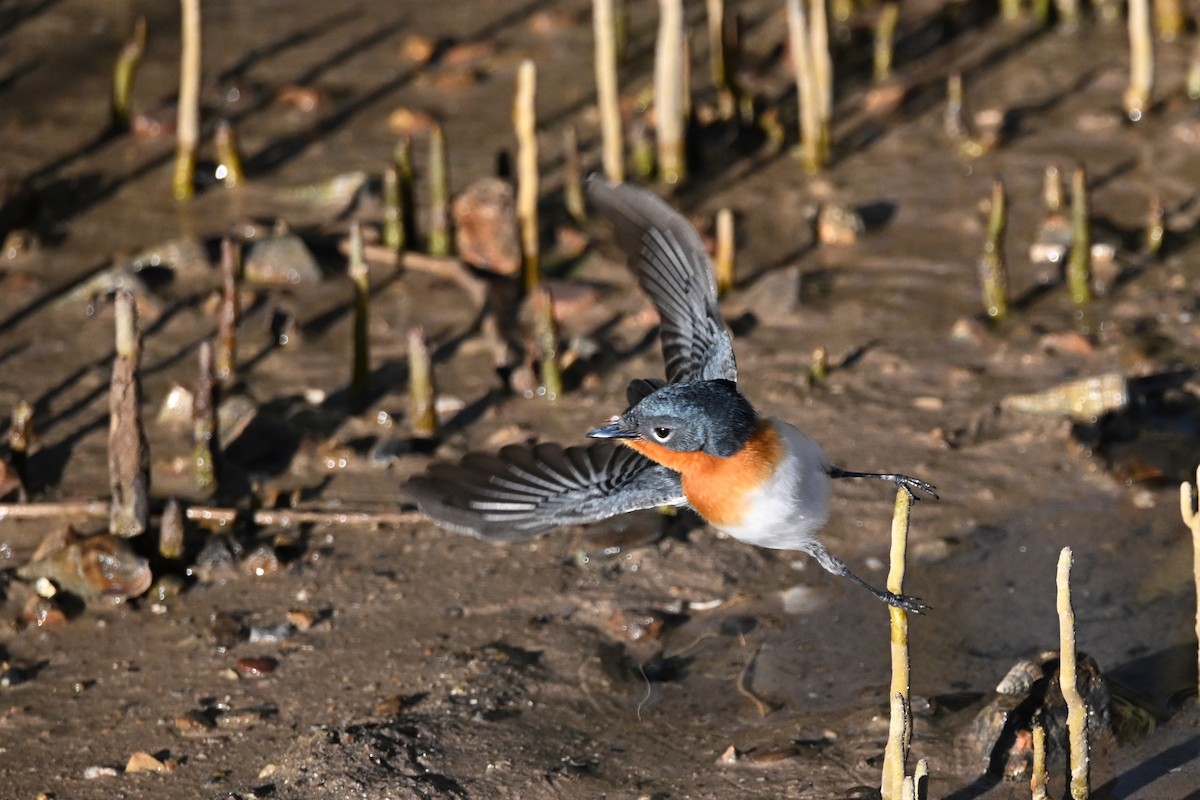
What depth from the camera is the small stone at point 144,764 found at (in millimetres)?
4879

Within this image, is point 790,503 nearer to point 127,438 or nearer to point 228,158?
point 127,438

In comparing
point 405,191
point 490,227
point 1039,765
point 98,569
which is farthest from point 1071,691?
point 405,191

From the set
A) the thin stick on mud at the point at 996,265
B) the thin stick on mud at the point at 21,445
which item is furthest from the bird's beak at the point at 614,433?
the thin stick on mud at the point at 996,265

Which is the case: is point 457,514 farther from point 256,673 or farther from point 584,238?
point 584,238

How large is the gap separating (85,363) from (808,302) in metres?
3.06

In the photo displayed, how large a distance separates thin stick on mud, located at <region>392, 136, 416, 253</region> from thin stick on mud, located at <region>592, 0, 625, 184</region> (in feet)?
3.08

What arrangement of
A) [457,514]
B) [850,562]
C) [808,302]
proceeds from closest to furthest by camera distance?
[457,514] → [850,562] → [808,302]

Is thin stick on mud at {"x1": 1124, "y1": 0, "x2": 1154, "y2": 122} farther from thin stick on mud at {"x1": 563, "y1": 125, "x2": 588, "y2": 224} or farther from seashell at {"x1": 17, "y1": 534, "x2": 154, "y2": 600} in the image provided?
seashell at {"x1": 17, "y1": 534, "x2": 154, "y2": 600}

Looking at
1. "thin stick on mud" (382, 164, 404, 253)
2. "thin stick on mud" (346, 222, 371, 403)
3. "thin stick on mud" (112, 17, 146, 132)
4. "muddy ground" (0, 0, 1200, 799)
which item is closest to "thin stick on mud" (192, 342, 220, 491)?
"muddy ground" (0, 0, 1200, 799)

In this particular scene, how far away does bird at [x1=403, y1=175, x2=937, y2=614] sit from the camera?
452 centimetres

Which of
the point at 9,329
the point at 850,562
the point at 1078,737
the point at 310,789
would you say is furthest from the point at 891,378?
the point at 9,329

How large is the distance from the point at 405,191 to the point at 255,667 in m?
2.80

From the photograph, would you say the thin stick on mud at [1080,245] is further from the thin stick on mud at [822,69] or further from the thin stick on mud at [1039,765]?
the thin stick on mud at [1039,765]

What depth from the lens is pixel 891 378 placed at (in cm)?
686
